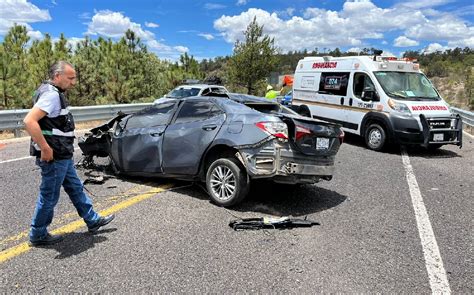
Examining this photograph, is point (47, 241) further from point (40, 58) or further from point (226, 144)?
point (40, 58)

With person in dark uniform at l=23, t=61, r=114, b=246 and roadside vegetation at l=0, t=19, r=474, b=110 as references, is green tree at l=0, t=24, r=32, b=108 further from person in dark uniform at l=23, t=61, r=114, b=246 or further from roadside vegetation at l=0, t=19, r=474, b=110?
person in dark uniform at l=23, t=61, r=114, b=246

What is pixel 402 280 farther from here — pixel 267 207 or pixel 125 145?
pixel 125 145

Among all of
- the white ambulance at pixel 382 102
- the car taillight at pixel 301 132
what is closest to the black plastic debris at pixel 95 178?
the car taillight at pixel 301 132

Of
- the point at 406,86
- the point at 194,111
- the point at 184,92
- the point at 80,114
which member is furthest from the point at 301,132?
the point at 184,92

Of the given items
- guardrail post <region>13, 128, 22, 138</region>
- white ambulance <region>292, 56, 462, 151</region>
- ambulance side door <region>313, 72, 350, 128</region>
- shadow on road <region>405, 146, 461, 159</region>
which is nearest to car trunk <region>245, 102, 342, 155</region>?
white ambulance <region>292, 56, 462, 151</region>

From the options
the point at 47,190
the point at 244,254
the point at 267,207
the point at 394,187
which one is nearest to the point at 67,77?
the point at 47,190

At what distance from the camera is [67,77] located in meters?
3.72

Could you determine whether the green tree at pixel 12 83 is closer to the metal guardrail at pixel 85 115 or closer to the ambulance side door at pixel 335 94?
the metal guardrail at pixel 85 115

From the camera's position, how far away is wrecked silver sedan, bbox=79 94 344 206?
496 centimetres

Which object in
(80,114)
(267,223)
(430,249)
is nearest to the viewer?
(430,249)

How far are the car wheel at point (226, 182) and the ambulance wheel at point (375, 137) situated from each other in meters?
6.19

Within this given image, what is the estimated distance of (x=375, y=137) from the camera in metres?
10.3

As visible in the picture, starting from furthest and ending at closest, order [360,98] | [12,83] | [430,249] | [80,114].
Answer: [12,83] → [80,114] → [360,98] → [430,249]

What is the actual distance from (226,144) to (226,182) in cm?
51
